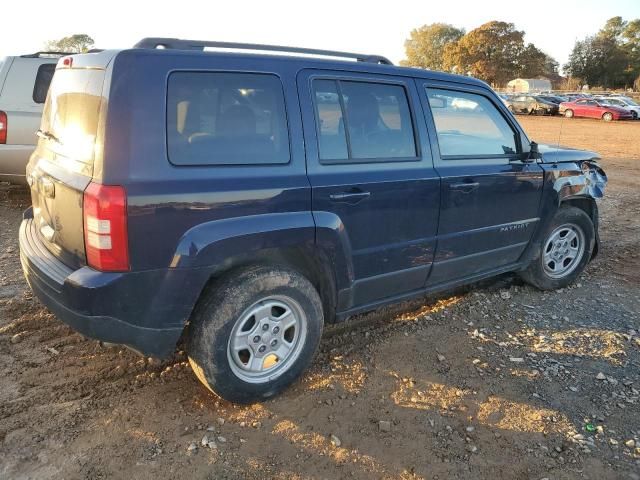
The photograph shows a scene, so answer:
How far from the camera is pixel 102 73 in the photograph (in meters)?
2.61

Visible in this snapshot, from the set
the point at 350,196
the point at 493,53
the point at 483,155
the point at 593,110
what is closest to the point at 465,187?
the point at 483,155

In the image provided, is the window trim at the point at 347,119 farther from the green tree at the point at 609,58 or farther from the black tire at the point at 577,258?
the green tree at the point at 609,58

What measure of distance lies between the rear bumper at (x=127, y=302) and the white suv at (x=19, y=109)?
4.39 metres

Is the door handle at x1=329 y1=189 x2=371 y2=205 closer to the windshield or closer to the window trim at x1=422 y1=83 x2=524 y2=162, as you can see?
the window trim at x1=422 y1=83 x2=524 y2=162

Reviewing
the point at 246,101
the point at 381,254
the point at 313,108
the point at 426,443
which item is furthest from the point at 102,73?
the point at 426,443

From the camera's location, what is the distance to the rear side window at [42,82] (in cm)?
654

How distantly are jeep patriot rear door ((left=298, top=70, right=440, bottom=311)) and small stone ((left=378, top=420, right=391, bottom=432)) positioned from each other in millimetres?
780

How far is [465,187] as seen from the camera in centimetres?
379

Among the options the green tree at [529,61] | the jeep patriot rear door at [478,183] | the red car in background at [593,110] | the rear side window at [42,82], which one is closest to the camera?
the jeep patriot rear door at [478,183]

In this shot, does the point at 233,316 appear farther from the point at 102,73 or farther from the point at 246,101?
the point at 102,73

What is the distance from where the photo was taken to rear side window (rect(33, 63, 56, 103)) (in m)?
6.54

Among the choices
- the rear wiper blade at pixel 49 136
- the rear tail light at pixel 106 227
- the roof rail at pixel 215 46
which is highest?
the roof rail at pixel 215 46

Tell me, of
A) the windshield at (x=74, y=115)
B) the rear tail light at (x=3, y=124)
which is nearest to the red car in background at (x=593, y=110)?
the rear tail light at (x=3, y=124)

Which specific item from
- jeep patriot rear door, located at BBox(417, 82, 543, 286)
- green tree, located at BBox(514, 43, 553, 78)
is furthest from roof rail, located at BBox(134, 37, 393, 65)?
green tree, located at BBox(514, 43, 553, 78)
